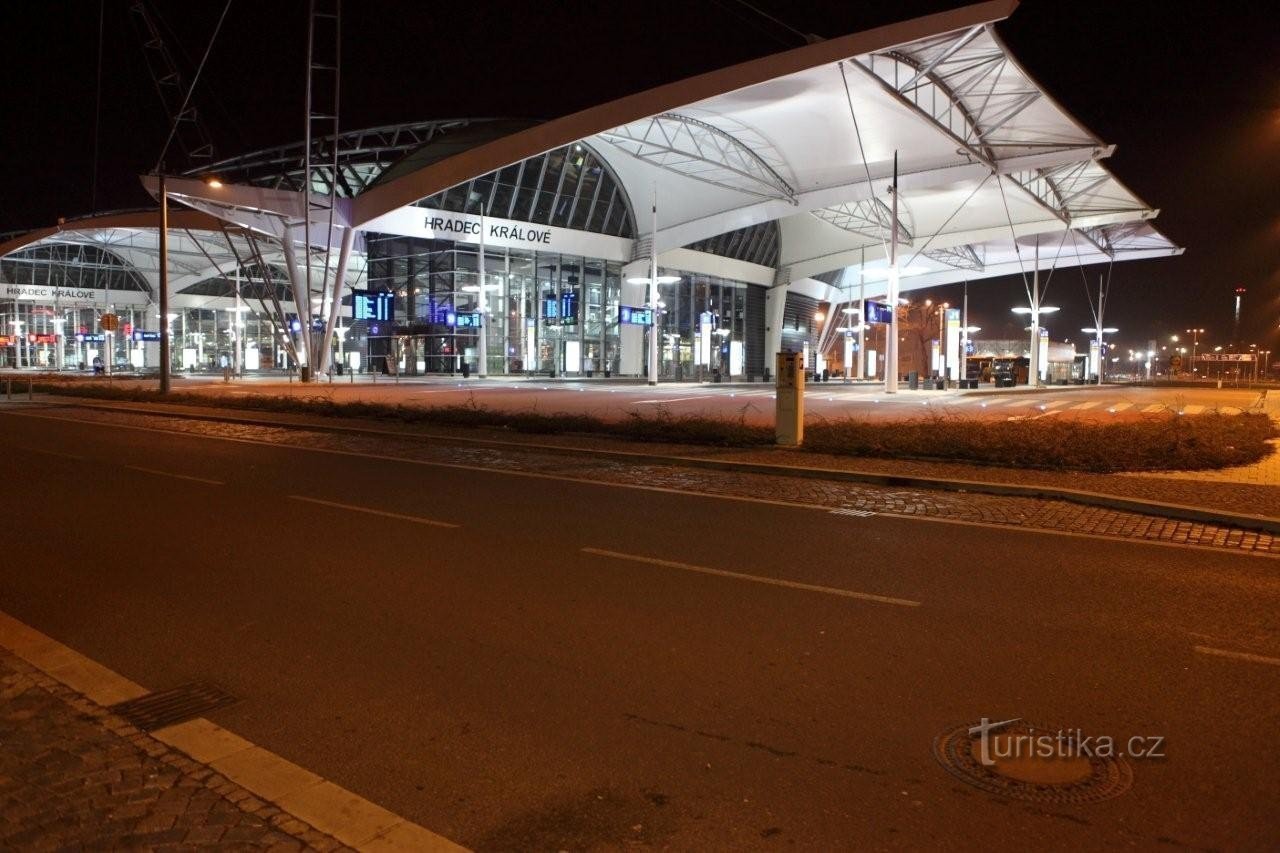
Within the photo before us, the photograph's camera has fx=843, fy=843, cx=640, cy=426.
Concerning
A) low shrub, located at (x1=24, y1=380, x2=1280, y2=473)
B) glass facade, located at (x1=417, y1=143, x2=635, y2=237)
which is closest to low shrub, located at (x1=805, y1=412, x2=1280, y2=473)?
low shrub, located at (x1=24, y1=380, x2=1280, y2=473)

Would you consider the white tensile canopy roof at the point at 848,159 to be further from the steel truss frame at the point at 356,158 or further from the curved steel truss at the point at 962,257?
the curved steel truss at the point at 962,257

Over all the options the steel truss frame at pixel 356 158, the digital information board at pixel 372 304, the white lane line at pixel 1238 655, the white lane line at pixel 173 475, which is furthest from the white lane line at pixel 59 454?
the steel truss frame at pixel 356 158

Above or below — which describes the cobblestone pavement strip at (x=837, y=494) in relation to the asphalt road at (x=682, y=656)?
above

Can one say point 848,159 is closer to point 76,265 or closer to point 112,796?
point 112,796

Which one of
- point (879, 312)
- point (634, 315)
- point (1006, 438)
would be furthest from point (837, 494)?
point (634, 315)

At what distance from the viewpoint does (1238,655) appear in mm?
5477

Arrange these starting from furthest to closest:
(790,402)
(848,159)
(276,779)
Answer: (848,159) → (790,402) → (276,779)

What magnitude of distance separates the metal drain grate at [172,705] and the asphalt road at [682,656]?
13 centimetres

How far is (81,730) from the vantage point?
4289mm

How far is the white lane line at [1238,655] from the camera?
5375 mm

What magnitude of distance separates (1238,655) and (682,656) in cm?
362

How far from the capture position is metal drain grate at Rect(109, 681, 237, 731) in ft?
14.5

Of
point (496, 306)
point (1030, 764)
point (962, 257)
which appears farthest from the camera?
point (962, 257)

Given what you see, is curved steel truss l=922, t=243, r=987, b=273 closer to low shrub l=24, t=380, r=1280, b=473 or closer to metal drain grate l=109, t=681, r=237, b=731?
low shrub l=24, t=380, r=1280, b=473
